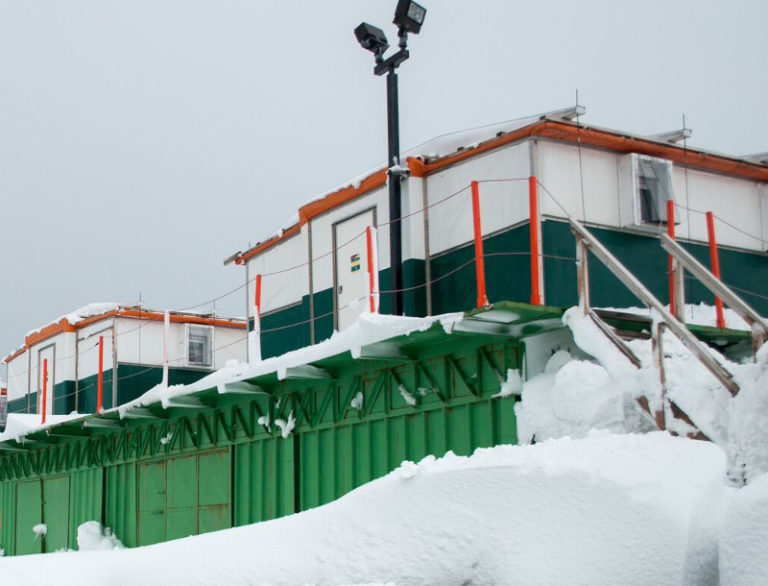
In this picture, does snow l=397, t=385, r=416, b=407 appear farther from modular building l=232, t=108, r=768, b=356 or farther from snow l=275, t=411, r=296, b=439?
snow l=275, t=411, r=296, b=439

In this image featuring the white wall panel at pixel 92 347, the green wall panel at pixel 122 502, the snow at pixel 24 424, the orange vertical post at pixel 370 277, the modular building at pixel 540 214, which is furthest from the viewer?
the white wall panel at pixel 92 347

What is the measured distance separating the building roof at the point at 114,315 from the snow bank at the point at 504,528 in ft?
61.0

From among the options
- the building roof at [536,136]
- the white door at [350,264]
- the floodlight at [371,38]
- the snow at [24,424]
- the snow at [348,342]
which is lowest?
the snow at [24,424]

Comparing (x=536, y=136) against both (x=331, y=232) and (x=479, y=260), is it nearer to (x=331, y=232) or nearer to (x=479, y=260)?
(x=479, y=260)

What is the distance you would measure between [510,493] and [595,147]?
25.7 feet

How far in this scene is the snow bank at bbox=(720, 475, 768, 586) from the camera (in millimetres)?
5137

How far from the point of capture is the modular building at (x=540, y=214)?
12.5 metres

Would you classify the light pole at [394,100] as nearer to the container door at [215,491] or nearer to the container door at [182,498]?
the container door at [215,491]

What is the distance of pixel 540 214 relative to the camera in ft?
40.2

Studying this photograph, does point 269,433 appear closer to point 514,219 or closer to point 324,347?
point 324,347

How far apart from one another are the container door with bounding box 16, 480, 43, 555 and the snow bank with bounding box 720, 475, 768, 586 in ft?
69.3

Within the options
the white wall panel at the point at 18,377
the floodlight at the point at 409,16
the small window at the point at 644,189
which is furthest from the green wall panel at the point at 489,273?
the white wall panel at the point at 18,377

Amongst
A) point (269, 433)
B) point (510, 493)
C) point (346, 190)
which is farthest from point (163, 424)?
point (510, 493)

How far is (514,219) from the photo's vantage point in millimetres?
12672
